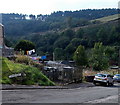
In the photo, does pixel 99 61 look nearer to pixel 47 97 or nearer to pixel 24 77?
pixel 24 77

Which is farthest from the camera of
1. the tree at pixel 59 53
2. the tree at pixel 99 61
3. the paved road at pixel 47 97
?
the tree at pixel 59 53

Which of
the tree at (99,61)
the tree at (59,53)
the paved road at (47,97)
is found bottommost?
the tree at (59,53)

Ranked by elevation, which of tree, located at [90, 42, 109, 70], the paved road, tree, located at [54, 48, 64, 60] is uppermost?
the paved road

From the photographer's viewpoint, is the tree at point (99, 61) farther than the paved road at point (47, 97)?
Yes

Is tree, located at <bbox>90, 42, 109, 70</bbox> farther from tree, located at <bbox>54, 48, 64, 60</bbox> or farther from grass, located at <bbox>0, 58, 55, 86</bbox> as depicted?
tree, located at <bbox>54, 48, 64, 60</bbox>

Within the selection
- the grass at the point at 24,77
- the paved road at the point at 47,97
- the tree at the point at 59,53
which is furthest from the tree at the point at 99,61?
the tree at the point at 59,53

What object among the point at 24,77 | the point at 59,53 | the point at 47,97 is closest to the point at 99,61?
the point at 24,77

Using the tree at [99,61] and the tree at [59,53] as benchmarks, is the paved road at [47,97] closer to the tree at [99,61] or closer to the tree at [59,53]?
the tree at [99,61]

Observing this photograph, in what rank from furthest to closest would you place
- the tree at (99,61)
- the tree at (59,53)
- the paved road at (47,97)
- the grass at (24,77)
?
1. the tree at (59,53)
2. the tree at (99,61)
3. the grass at (24,77)
4. the paved road at (47,97)

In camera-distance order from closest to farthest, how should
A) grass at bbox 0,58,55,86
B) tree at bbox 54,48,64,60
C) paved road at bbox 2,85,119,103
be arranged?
paved road at bbox 2,85,119,103
grass at bbox 0,58,55,86
tree at bbox 54,48,64,60

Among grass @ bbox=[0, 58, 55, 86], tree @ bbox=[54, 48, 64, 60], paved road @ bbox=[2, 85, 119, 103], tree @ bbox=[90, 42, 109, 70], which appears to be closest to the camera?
paved road @ bbox=[2, 85, 119, 103]

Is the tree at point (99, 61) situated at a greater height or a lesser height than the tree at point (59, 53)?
greater

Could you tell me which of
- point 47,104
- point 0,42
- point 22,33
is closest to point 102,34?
point 22,33

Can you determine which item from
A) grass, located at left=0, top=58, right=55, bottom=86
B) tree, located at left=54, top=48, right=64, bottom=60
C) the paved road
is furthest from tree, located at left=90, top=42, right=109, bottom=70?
tree, located at left=54, top=48, right=64, bottom=60
